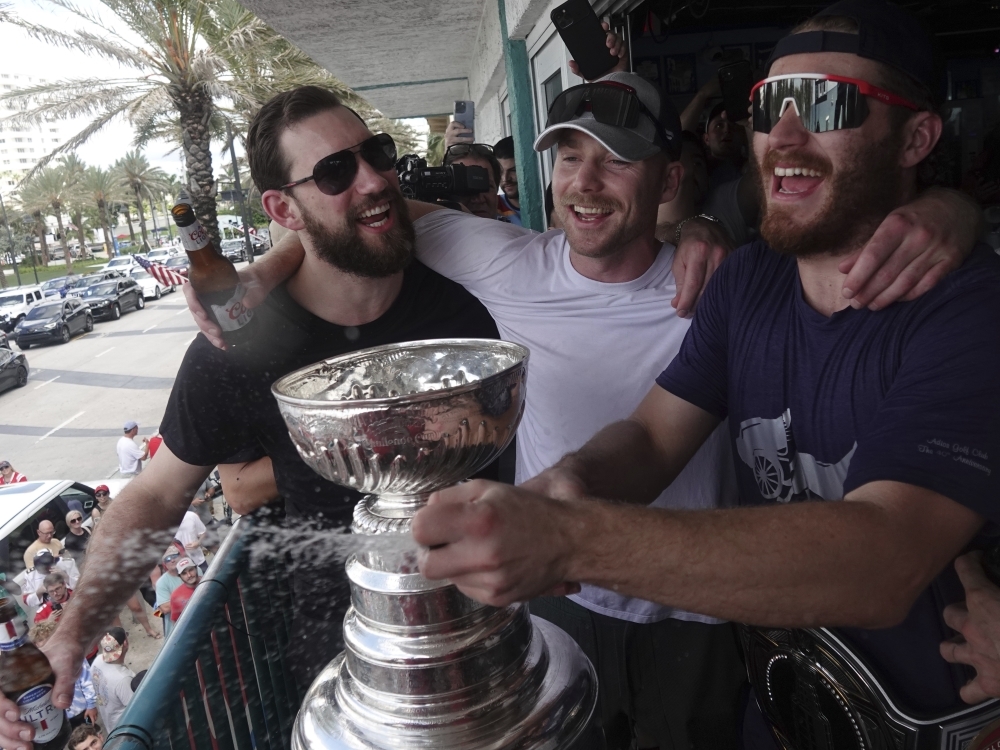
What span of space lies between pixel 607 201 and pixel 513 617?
1279 millimetres

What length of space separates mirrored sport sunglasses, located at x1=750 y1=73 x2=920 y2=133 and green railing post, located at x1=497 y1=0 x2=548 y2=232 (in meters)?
4.71

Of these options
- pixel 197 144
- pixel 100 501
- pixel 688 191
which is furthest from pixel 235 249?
pixel 688 191

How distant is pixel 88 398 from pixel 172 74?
10.3 m

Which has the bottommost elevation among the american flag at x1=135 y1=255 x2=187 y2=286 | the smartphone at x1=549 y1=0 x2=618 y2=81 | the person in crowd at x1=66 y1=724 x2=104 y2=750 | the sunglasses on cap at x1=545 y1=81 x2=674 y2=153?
the person in crowd at x1=66 y1=724 x2=104 y2=750

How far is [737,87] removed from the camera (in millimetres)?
3188

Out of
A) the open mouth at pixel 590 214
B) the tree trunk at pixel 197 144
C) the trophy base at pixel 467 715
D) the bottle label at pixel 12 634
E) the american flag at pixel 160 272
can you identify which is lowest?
the bottle label at pixel 12 634

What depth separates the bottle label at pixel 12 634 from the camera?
1.77 metres

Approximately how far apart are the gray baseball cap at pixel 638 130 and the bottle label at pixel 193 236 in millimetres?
1050

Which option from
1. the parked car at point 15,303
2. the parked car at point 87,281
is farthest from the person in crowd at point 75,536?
the parked car at point 87,281

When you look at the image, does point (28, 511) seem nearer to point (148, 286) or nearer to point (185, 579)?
point (185, 579)

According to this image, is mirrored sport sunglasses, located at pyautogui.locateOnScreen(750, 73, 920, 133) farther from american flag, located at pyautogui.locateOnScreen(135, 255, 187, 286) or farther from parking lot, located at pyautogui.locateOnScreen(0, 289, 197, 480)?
parking lot, located at pyautogui.locateOnScreen(0, 289, 197, 480)

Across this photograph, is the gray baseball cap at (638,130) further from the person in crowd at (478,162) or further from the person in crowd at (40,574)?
the person in crowd at (40,574)

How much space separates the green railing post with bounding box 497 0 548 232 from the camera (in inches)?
255

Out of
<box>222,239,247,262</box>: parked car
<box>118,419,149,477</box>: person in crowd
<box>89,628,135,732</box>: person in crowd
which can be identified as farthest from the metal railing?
<box>222,239,247,262</box>: parked car
